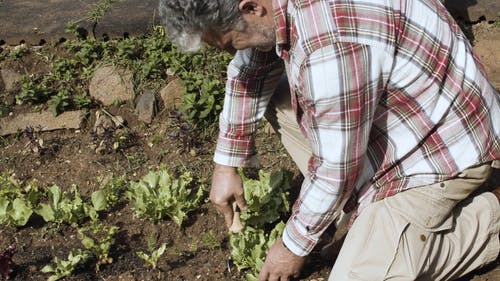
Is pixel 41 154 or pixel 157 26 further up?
pixel 157 26

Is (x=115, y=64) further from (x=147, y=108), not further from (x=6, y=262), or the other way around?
(x=6, y=262)

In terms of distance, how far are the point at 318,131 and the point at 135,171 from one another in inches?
73.5

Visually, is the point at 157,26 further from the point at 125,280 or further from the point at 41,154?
the point at 125,280

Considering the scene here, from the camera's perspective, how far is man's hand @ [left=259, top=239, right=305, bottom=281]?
8.99 ft

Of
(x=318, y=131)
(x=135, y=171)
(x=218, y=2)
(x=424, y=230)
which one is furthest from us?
(x=135, y=171)

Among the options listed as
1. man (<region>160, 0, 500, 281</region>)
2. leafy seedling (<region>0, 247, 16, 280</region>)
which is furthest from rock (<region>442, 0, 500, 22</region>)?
leafy seedling (<region>0, 247, 16, 280</region>)

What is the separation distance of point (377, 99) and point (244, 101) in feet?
2.79

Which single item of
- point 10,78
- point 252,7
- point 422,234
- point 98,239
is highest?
point 252,7

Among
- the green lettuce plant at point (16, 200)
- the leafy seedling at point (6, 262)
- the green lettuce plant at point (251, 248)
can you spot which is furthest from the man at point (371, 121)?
the green lettuce plant at point (16, 200)

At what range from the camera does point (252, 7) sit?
230 cm

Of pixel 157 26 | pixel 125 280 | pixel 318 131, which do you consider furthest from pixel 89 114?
pixel 318 131

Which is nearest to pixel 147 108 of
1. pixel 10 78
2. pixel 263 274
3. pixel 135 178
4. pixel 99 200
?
pixel 135 178

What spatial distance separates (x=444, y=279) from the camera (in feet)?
9.73

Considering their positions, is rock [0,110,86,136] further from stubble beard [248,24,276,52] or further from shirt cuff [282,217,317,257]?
stubble beard [248,24,276,52]
